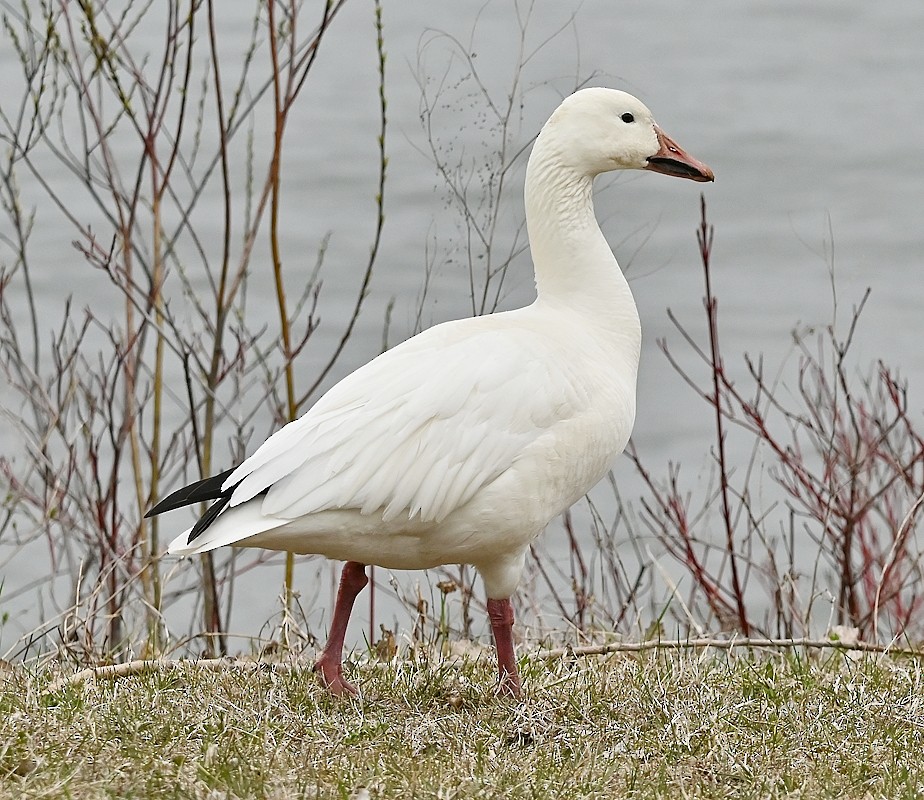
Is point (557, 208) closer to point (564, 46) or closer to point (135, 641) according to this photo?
point (135, 641)

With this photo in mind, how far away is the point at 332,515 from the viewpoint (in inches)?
154

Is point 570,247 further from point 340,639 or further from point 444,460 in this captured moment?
point 340,639

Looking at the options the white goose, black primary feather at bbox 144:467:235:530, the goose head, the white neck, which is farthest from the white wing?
the goose head

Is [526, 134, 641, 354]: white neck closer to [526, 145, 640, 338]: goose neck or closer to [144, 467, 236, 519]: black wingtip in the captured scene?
[526, 145, 640, 338]: goose neck

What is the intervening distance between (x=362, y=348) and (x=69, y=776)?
7.41m

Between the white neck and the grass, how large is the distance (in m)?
1.11

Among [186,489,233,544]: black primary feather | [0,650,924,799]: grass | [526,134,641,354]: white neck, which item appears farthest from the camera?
[526,134,641,354]: white neck

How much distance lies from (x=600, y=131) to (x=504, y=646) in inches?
63.8

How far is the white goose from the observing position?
154 inches

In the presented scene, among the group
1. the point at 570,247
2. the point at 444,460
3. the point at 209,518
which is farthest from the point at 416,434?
the point at 570,247

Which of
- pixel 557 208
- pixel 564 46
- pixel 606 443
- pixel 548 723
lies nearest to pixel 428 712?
pixel 548 723

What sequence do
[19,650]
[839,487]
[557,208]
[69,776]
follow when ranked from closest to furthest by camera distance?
[69,776] < [557,208] < [19,650] < [839,487]

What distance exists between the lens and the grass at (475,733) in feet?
11.3

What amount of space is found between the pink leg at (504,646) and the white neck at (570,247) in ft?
2.91
